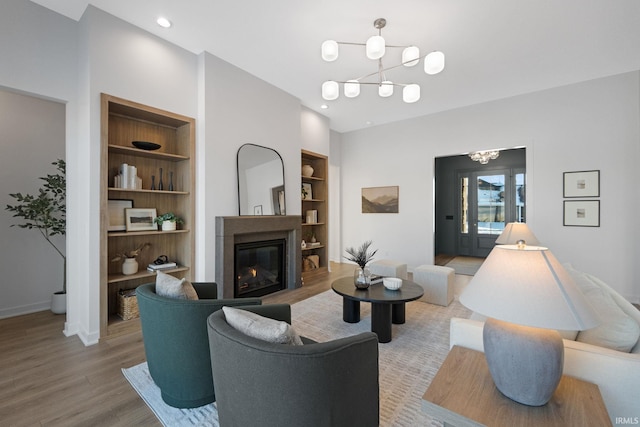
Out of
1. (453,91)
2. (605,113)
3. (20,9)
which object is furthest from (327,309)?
(605,113)

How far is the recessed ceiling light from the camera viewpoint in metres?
2.80

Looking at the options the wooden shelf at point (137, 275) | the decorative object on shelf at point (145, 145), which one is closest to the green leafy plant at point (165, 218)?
the wooden shelf at point (137, 275)

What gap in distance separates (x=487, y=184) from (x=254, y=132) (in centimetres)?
622

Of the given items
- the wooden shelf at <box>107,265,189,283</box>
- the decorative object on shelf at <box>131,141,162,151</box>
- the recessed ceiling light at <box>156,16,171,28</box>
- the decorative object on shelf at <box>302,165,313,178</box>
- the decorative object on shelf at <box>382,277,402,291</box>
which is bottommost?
the decorative object on shelf at <box>382,277,402,291</box>

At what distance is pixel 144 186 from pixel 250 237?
1.44 m

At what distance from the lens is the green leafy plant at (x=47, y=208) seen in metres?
3.14

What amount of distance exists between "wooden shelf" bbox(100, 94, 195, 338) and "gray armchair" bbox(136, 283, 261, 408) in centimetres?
141

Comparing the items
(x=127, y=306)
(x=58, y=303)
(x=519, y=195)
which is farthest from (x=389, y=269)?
(x=519, y=195)

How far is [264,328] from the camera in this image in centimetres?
113

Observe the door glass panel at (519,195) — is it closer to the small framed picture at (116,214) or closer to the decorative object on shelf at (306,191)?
the decorative object on shelf at (306,191)

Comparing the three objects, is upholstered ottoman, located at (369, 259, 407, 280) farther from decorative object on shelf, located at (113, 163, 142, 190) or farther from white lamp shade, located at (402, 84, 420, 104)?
decorative object on shelf, located at (113, 163, 142, 190)

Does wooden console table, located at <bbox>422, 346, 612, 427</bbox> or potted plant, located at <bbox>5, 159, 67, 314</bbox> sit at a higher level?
potted plant, located at <bbox>5, 159, 67, 314</bbox>

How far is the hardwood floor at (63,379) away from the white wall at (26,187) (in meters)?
0.40

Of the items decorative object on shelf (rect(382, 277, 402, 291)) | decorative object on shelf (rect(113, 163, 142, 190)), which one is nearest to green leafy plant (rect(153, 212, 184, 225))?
decorative object on shelf (rect(113, 163, 142, 190))
